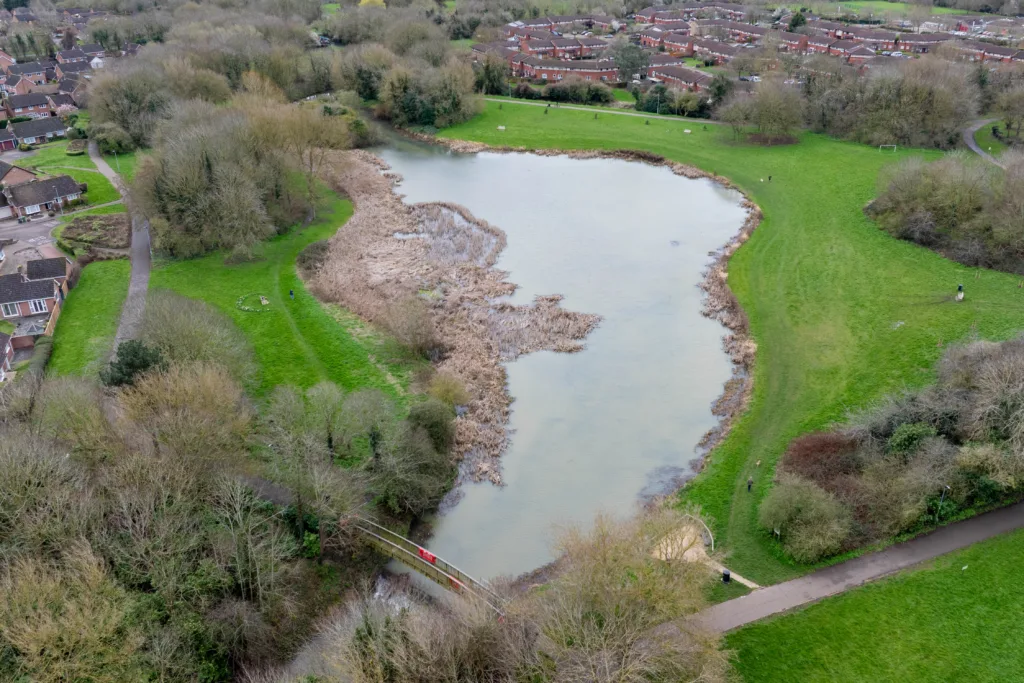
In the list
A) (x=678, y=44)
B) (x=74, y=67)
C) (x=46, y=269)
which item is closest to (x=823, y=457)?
(x=46, y=269)

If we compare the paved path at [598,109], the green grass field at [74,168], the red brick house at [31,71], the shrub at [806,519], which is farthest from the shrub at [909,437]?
the red brick house at [31,71]

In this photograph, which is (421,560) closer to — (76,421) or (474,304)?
(76,421)

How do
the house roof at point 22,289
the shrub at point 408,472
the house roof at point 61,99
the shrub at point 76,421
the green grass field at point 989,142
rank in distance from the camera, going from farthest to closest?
the house roof at point 61,99
the green grass field at point 989,142
the house roof at point 22,289
the shrub at point 408,472
the shrub at point 76,421

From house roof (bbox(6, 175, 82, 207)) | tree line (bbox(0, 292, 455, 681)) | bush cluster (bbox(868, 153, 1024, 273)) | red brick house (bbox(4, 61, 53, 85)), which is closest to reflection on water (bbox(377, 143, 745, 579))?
tree line (bbox(0, 292, 455, 681))

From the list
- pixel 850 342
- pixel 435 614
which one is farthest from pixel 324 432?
pixel 850 342

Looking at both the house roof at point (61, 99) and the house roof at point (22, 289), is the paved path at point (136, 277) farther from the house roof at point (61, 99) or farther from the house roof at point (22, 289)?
the house roof at point (61, 99)
